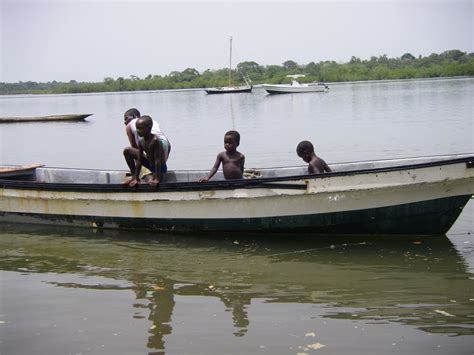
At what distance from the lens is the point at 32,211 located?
392 inches

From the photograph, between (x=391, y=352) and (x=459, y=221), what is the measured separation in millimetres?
5125

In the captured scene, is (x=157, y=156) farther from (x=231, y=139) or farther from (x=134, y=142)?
(x=231, y=139)

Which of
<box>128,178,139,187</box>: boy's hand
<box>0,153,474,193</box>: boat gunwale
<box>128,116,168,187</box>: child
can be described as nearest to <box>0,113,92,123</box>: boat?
<box>0,153,474,193</box>: boat gunwale

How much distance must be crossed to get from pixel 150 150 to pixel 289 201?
6.69ft

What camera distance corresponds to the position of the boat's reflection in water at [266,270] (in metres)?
6.11

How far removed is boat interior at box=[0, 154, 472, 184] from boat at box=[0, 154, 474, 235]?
3 centimetres

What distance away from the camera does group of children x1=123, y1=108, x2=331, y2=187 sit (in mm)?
8605

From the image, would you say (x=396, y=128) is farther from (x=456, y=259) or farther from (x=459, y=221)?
(x=456, y=259)

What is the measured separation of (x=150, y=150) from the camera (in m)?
8.88

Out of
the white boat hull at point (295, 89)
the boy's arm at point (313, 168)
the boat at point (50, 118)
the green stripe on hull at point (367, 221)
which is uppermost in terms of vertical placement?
the white boat hull at point (295, 89)

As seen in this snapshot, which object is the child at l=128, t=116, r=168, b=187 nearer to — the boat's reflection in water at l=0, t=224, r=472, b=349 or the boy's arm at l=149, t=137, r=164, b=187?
the boy's arm at l=149, t=137, r=164, b=187

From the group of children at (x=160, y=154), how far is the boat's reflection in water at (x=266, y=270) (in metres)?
0.90

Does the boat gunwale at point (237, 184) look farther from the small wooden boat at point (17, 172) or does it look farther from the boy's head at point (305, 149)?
the small wooden boat at point (17, 172)

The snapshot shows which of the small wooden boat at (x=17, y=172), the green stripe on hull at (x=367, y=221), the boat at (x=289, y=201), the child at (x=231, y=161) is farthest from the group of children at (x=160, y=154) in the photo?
the small wooden boat at (x=17, y=172)
